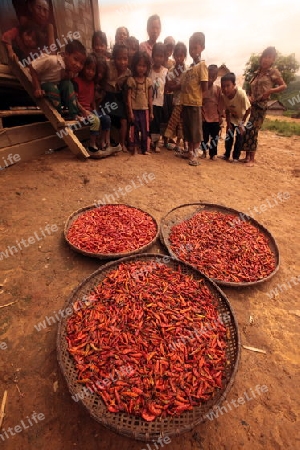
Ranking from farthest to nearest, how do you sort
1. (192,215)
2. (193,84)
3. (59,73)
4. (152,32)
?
1. (152,32)
2. (193,84)
3. (59,73)
4. (192,215)

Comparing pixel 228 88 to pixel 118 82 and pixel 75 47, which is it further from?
pixel 75 47

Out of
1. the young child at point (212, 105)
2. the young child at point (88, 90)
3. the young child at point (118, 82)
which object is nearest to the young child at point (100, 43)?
the young child at point (118, 82)

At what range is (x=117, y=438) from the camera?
1.80 metres

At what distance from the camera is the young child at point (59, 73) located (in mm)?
4906

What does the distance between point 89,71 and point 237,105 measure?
12.5ft

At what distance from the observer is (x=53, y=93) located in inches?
208

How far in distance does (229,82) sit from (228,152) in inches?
78.2

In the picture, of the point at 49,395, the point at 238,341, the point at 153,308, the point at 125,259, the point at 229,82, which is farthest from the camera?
the point at 229,82

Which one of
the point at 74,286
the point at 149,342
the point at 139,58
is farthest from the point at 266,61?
the point at 149,342

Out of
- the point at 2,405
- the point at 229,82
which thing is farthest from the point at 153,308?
the point at 229,82

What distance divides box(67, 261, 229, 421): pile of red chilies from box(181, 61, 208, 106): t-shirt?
16.7 ft

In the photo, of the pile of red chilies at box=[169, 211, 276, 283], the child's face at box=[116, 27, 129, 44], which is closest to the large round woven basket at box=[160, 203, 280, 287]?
the pile of red chilies at box=[169, 211, 276, 283]

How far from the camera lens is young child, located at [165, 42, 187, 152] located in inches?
242

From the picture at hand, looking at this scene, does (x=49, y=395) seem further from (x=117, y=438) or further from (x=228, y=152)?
(x=228, y=152)
